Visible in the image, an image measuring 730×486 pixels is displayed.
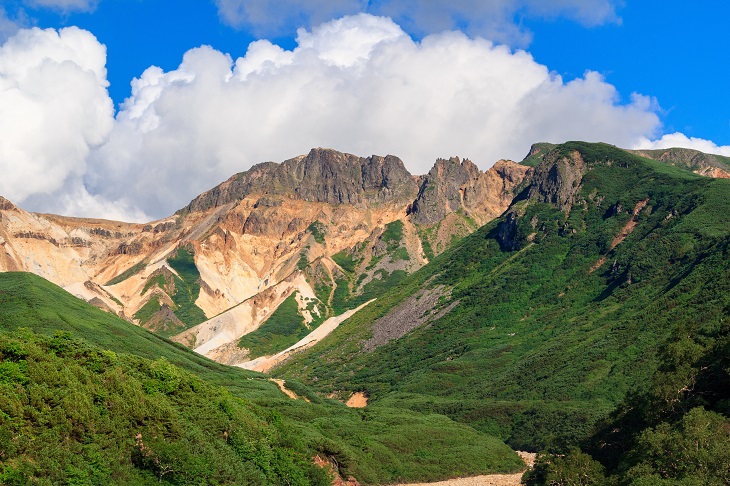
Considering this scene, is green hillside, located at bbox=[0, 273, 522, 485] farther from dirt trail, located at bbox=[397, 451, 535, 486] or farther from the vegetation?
dirt trail, located at bbox=[397, 451, 535, 486]

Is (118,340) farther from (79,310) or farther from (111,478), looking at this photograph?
(111,478)

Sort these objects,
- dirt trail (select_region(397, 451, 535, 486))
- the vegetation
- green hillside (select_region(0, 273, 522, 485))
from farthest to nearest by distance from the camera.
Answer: dirt trail (select_region(397, 451, 535, 486)) → green hillside (select_region(0, 273, 522, 485)) → the vegetation

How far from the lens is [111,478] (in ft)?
210

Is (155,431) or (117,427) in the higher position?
(117,427)

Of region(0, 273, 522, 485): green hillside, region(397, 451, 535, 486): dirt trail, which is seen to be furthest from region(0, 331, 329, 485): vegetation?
region(397, 451, 535, 486): dirt trail

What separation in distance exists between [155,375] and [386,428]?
207 feet

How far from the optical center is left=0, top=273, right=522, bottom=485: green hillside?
205 feet

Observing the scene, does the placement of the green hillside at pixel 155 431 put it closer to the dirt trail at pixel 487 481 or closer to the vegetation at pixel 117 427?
the vegetation at pixel 117 427

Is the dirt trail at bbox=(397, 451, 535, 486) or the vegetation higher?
the vegetation

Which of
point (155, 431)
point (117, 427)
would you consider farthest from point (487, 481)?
point (117, 427)

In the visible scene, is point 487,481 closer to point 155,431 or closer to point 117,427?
point 155,431

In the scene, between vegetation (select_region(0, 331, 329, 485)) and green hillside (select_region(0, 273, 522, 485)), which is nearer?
vegetation (select_region(0, 331, 329, 485))

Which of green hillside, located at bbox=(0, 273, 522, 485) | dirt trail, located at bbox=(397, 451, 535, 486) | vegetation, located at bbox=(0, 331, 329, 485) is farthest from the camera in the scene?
dirt trail, located at bbox=(397, 451, 535, 486)

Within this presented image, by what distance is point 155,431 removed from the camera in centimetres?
7369
